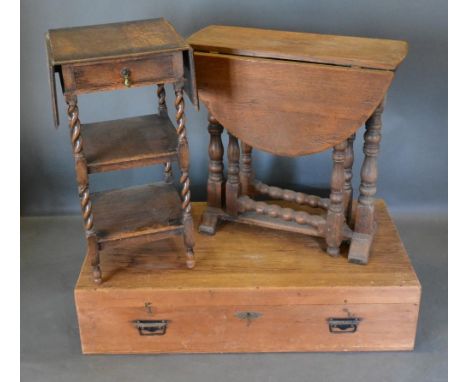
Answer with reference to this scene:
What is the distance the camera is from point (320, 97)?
97.2 inches

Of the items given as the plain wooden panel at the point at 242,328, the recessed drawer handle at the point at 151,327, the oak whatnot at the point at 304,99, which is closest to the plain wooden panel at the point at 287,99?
the oak whatnot at the point at 304,99

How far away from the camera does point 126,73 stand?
230cm

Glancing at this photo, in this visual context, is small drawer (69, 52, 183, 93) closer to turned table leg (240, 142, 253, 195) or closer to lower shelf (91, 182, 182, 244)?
lower shelf (91, 182, 182, 244)

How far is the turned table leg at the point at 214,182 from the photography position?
284 centimetres

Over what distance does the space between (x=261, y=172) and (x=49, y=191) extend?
3.61ft

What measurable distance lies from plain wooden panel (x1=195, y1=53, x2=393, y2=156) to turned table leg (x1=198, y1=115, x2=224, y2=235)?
0.69ft

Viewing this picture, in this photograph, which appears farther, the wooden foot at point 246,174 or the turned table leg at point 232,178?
the wooden foot at point 246,174

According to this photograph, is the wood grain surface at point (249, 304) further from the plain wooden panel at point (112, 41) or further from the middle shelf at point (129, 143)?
the plain wooden panel at point (112, 41)

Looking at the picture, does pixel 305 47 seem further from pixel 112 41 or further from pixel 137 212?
pixel 137 212

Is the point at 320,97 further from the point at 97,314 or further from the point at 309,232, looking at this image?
the point at 97,314

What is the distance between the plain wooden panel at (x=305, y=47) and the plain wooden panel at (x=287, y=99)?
28mm

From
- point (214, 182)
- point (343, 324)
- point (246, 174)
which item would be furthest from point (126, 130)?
point (343, 324)

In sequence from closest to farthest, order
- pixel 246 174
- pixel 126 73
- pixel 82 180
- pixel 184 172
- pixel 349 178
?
pixel 126 73
pixel 82 180
pixel 184 172
pixel 349 178
pixel 246 174

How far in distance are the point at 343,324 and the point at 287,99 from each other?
0.86 metres
